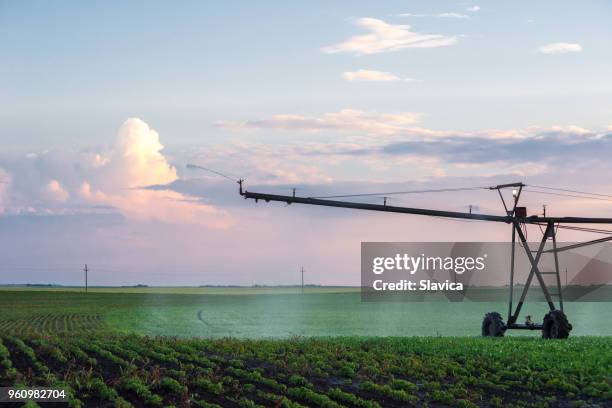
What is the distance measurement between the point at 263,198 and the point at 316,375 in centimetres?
1493

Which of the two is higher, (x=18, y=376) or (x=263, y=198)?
(x=263, y=198)

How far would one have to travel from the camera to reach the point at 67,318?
83.4 meters

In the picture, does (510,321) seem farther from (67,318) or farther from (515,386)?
(67,318)

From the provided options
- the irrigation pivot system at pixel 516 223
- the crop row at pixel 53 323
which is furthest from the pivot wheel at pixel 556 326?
the crop row at pixel 53 323

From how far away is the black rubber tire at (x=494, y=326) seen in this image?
1650 inches

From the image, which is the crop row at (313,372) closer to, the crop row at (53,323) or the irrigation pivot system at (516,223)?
the irrigation pivot system at (516,223)

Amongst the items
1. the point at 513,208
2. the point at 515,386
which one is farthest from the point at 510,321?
the point at 515,386

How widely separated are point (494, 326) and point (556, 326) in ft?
12.4

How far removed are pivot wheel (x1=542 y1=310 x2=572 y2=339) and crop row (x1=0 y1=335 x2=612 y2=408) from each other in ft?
15.1

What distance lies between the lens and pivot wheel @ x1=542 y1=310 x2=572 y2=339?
128ft

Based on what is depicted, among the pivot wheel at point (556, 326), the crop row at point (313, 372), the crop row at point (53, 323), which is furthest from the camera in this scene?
the crop row at point (53, 323)

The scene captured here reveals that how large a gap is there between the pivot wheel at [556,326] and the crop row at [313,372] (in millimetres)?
4613

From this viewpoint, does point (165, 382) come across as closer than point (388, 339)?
Yes

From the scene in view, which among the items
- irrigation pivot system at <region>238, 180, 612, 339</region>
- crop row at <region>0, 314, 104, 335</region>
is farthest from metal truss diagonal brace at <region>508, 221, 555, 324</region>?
crop row at <region>0, 314, 104, 335</region>
